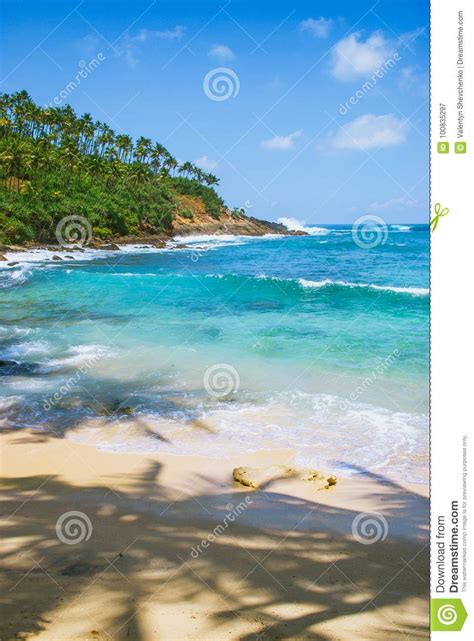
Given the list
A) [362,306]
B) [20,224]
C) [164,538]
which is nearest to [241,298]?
[362,306]

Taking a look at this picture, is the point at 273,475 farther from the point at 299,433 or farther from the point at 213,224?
the point at 213,224

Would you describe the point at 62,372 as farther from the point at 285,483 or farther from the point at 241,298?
the point at 241,298

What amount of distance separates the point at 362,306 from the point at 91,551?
2172cm

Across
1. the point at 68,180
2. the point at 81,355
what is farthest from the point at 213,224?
the point at 81,355

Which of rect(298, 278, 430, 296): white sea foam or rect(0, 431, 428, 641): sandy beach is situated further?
rect(298, 278, 430, 296): white sea foam

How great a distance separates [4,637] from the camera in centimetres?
302
